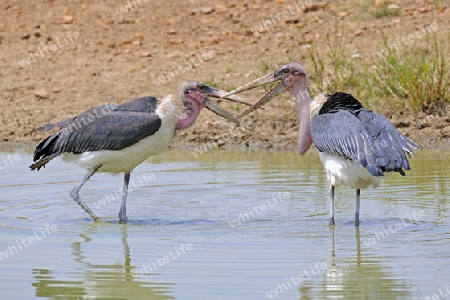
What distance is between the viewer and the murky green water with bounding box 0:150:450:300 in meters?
6.02

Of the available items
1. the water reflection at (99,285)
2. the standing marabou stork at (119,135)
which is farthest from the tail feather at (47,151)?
the water reflection at (99,285)

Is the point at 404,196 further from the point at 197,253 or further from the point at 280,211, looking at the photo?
the point at 197,253

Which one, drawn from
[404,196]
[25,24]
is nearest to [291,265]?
[404,196]

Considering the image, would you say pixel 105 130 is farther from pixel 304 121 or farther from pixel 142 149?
pixel 304 121

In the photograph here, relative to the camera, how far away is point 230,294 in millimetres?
5730

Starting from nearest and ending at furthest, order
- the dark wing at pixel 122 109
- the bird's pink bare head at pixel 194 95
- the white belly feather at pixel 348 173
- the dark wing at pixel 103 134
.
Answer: the white belly feather at pixel 348 173, the dark wing at pixel 103 134, the dark wing at pixel 122 109, the bird's pink bare head at pixel 194 95

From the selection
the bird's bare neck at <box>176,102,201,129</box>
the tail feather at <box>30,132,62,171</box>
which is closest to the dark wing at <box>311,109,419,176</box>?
the bird's bare neck at <box>176,102,201,129</box>

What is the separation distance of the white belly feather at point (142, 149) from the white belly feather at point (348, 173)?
4.45ft

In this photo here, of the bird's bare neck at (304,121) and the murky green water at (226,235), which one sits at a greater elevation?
the bird's bare neck at (304,121)

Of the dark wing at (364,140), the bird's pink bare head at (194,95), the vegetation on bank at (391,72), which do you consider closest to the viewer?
the dark wing at (364,140)

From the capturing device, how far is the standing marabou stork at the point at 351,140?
719 cm

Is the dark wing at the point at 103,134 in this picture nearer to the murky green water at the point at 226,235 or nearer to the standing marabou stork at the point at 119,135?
the standing marabou stork at the point at 119,135

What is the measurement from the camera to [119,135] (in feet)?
27.2

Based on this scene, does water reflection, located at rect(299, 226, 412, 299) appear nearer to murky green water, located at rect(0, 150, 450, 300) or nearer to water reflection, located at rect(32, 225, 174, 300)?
murky green water, located at rect(0, 150, 450, 300)
